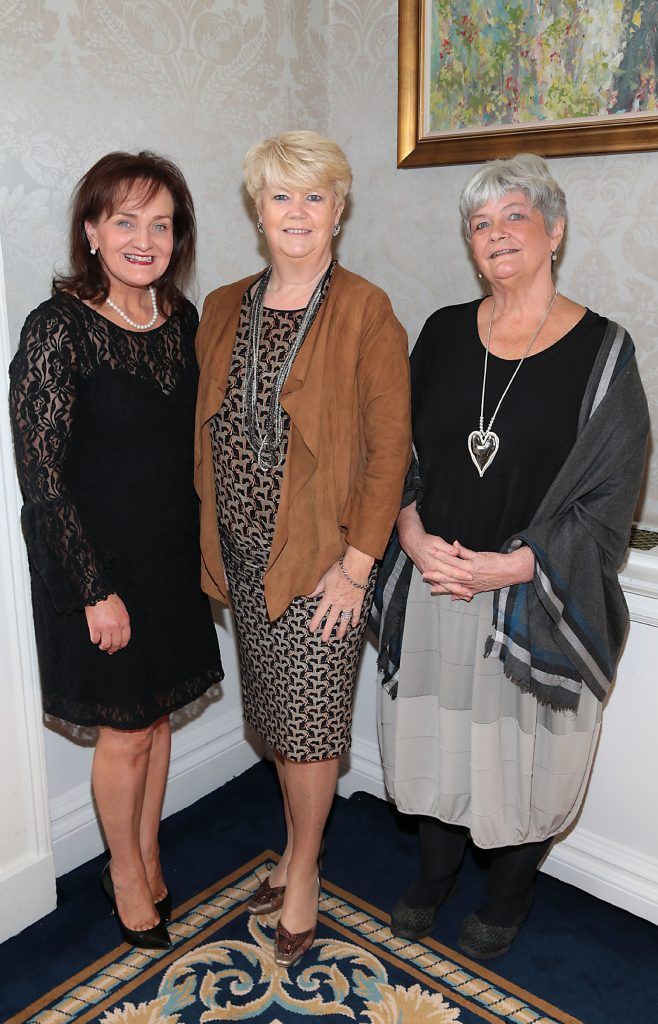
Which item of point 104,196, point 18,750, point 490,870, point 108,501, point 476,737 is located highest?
point 104,196

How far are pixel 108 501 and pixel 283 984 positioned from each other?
45.7 inches

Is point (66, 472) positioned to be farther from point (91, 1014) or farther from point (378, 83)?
point (378, 83)

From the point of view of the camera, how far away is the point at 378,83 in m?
2.56

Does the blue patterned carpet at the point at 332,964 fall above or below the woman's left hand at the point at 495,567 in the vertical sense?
below

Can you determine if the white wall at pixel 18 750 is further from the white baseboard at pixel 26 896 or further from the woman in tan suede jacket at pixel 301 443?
the woman in tan suede jacket at pixel 301 443

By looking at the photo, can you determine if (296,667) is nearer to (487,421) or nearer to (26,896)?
(487,421)

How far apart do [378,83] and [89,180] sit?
1117 millimetres

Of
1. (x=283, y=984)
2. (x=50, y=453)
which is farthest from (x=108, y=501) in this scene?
(x=283, y=984)

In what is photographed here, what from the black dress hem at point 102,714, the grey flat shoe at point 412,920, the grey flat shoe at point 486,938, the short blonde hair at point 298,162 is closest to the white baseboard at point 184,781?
the black dress hem at point 102,714

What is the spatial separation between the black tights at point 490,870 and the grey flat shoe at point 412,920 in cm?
2

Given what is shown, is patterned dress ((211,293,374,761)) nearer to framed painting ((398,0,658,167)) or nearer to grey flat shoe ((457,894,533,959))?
grey flat shoe ((457,894,533,959))

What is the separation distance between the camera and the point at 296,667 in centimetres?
197

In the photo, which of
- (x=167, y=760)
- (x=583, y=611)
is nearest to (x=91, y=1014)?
(x=167, y=760)

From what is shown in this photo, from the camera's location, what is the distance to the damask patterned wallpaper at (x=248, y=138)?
6.55 ft
